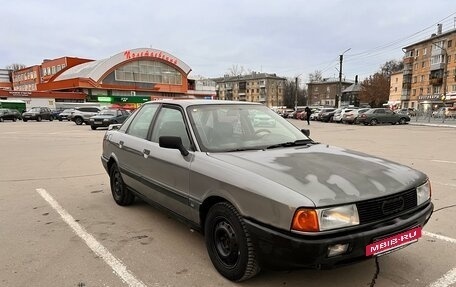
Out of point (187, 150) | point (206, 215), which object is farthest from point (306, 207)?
point (187, 150)

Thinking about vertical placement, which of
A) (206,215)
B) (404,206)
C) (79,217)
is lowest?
(79,217)

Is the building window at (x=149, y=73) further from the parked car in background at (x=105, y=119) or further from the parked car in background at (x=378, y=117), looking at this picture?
the parked car in background at (x=378, y=117)

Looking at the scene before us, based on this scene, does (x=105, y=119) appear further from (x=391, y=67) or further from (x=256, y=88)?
(x=256, y=88)

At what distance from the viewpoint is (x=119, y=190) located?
5652 millimetres

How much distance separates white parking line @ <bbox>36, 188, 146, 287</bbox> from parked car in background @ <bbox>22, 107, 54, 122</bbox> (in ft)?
131

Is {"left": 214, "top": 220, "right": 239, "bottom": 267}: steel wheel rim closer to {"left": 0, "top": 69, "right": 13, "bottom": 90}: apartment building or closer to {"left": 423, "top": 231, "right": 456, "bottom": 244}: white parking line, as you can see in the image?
{"left": 423, "top": 231, "right": 456, "bottom": 244}: white parking line

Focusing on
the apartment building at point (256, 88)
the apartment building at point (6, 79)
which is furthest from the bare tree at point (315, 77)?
the apartment building at point (6, 79)

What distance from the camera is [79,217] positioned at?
518 centimetres

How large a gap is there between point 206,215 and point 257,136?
111 centimetres

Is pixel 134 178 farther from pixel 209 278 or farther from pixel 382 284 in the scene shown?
pixel 382 284

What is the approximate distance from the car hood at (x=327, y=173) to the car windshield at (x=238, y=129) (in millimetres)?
244

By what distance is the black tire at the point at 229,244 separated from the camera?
303 centimetres

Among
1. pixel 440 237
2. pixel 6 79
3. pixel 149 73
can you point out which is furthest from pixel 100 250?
pixel 6 79

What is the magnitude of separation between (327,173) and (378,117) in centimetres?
3232
